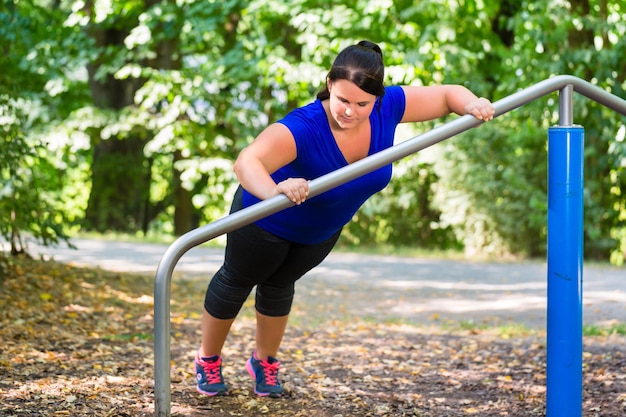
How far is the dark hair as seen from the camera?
268cm

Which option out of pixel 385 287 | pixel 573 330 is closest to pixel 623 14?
pixel 385 287

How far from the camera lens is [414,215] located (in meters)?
13.8

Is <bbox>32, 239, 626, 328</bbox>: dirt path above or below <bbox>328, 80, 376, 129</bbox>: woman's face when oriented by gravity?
below

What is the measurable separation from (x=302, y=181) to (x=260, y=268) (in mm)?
717

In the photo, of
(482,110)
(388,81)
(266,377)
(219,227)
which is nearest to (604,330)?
(266,377)

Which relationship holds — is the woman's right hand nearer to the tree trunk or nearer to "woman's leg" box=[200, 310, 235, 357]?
"woman's leg" box=[200, 310, 235, 357]

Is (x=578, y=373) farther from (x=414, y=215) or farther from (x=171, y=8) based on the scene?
(x=414, y=215)

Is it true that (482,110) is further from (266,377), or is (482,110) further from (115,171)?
(115,171)

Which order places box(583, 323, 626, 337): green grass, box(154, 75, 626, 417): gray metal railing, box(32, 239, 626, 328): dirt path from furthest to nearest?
1. box(32, 239, 626, 328): dirt path
2. box(583, 323, 626, 337): green grass
3. box(154, 75, 626, 417): gray metal railing

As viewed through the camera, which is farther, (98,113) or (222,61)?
(98,113)

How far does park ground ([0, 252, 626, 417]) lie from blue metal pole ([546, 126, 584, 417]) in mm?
652

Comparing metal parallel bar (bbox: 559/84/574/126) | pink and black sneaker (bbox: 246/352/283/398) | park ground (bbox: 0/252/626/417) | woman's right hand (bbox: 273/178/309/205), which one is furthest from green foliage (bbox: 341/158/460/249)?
woman's right hand (bbox: 273/178/309/205)

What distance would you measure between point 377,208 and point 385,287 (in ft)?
13.9

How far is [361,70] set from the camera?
8.79 ft
